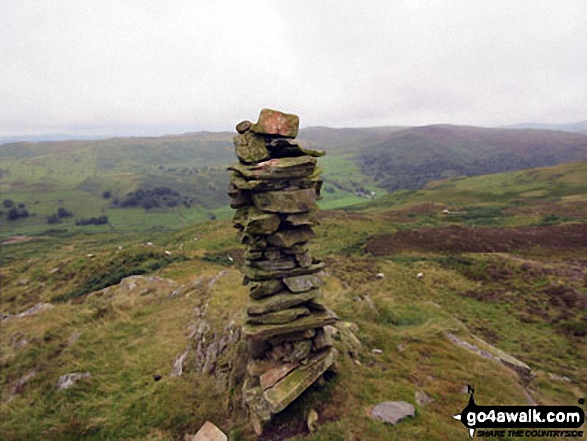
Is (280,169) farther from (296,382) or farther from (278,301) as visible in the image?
(296,382)

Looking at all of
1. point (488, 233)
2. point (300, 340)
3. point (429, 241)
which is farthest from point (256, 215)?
point (488, 233)

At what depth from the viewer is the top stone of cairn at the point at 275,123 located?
15.7 meters

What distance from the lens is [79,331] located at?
82.2 feet

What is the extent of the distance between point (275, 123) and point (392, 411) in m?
14.7

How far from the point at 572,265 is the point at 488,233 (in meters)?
20.3

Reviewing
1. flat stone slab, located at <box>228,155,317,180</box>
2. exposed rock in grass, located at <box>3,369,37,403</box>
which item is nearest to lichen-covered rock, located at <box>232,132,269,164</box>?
flat stone slab, located at <box>228,155,317,180</box>

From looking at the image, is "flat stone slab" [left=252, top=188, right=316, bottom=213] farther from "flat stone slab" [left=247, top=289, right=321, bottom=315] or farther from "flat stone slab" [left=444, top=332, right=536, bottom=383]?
"flat stone slab" [left=444, top=332, right=536, bottom=383]

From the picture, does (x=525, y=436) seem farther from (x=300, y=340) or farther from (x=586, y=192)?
(x=586, y=192)

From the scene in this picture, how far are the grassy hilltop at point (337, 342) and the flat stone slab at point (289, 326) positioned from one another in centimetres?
304

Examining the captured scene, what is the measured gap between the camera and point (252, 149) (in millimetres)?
15906

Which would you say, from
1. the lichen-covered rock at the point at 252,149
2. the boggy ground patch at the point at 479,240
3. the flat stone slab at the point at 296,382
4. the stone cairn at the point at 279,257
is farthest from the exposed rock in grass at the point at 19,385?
the boggy ground patch at the point at 479,240

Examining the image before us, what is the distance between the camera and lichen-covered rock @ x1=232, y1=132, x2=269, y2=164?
15.9 m

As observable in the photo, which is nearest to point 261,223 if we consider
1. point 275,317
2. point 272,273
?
point 272,273

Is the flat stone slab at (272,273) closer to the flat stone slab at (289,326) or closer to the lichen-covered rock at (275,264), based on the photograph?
the lichen-covered rock at (275,264)
